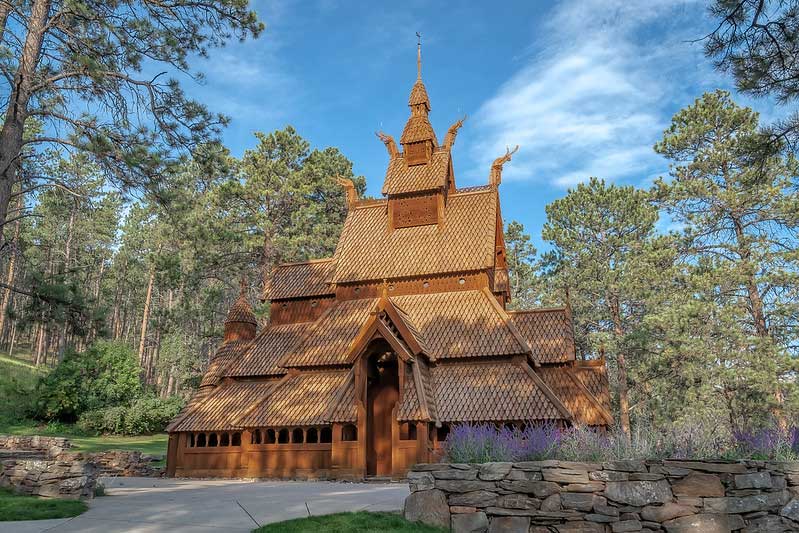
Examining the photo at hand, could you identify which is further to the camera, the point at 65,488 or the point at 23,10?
the point at 23,10

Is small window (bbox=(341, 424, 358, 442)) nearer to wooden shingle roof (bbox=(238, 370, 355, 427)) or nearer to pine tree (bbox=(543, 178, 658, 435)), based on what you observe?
wooden shingle roof (bbox=(238, 370, 355, 427))

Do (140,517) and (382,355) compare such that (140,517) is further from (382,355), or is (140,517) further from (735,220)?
(735,220)

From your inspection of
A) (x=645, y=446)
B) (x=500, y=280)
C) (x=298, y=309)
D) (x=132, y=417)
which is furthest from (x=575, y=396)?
(x=132, y=417)

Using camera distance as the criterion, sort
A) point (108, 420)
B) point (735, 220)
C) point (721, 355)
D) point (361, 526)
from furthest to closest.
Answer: point (108, 420) < point (735, 220) < point (721, 355) < point (361, 526)

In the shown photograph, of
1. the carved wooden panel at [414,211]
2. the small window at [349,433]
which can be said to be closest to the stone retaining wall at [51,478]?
the small window at [349,433]

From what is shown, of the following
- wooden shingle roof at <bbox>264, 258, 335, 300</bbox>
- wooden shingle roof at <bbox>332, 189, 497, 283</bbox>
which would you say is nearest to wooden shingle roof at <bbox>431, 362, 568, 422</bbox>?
wooden shingle roof at <bbox>332, 189, 497, 283</bbox>

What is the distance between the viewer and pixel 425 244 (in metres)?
24.2

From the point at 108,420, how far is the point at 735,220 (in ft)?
119

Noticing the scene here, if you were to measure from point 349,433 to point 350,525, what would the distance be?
427 inches

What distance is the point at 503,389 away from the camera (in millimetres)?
18500

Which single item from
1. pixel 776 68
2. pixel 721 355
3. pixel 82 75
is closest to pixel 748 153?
pixel 776 68

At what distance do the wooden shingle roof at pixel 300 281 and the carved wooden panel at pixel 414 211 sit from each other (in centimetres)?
363

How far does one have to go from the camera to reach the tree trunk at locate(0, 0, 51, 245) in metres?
11.1

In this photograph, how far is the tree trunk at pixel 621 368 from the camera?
31770mm
